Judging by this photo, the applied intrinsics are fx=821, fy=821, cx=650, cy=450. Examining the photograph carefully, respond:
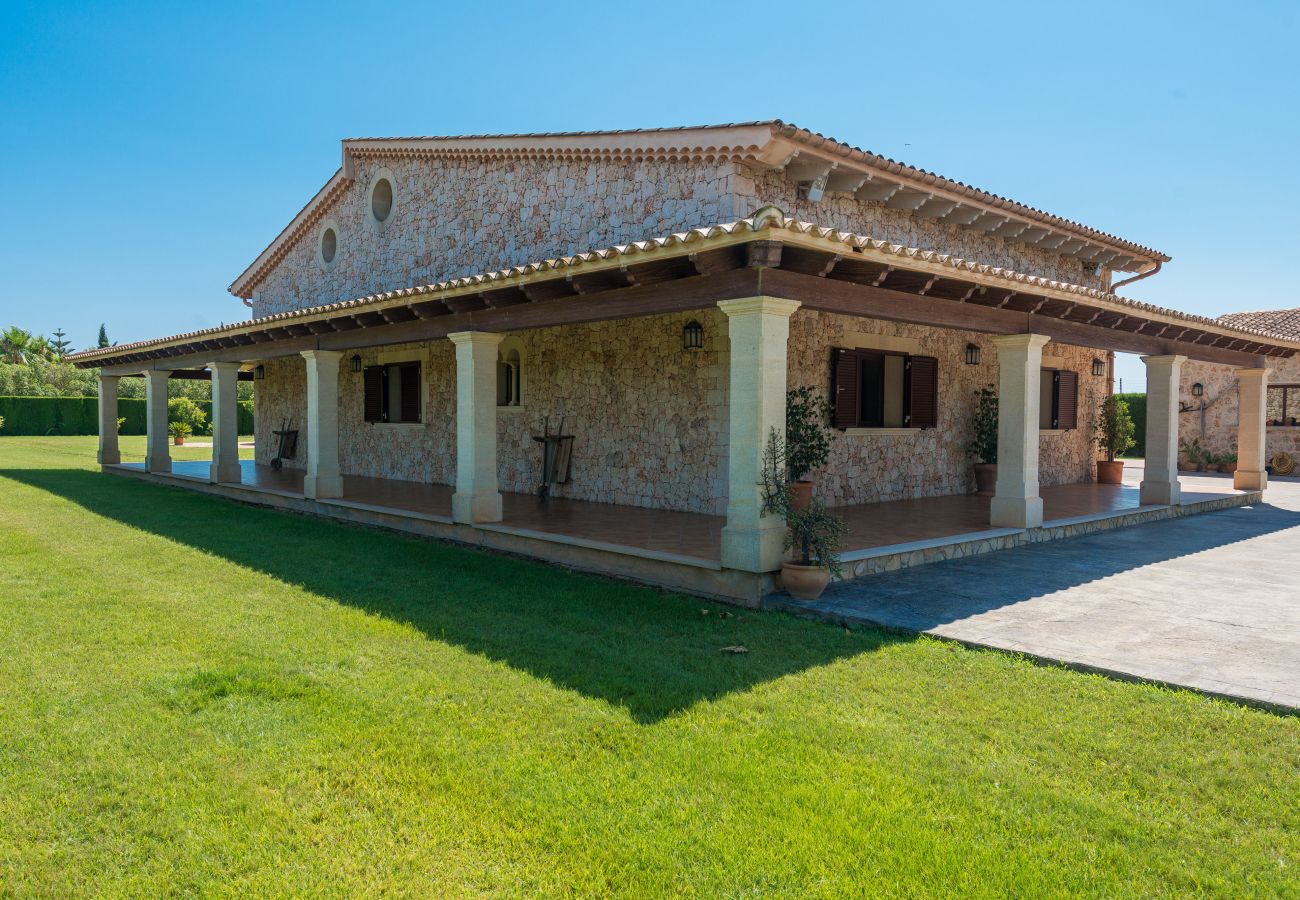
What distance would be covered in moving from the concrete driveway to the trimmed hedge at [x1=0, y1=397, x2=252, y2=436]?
127 ft

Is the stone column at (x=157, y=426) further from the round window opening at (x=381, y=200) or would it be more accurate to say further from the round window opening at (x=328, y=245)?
the round window opening at (x=381, y=200)

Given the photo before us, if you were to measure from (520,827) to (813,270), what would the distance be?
16.2 feet

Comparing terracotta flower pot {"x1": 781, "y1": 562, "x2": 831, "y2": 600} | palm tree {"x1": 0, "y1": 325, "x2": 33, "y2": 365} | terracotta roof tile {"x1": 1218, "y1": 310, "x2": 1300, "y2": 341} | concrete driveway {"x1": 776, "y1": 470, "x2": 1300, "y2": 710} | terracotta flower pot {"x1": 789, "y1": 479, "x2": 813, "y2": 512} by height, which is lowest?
concrete driveway {"x1": 776, "y1": 470, "x2": 1300, "y2": 710}

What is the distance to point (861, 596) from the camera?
6840 mm

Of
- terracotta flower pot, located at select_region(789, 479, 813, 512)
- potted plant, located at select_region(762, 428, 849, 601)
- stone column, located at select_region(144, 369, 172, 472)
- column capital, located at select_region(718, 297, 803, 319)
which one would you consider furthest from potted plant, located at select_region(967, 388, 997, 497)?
stone column, located at select_region(144, 369, 172, 472)

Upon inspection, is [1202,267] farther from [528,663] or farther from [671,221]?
[528,663]

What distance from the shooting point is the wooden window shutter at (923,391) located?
39.8 feet

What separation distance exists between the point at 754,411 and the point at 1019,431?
428 centimetres

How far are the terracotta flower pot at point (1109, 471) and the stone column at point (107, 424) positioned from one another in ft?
73.3

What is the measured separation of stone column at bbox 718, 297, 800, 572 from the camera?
6582 mm

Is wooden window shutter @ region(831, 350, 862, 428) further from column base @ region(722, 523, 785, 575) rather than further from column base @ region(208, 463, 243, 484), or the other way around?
column base @ region(208, 463, 243, 484)

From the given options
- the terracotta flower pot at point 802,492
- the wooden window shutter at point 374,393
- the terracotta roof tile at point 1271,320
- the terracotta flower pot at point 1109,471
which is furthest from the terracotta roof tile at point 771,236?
the terracotta roof tile at point 1271,320

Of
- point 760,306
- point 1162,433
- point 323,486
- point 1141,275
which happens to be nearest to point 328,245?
point 323,486

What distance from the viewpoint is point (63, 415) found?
39.7m
